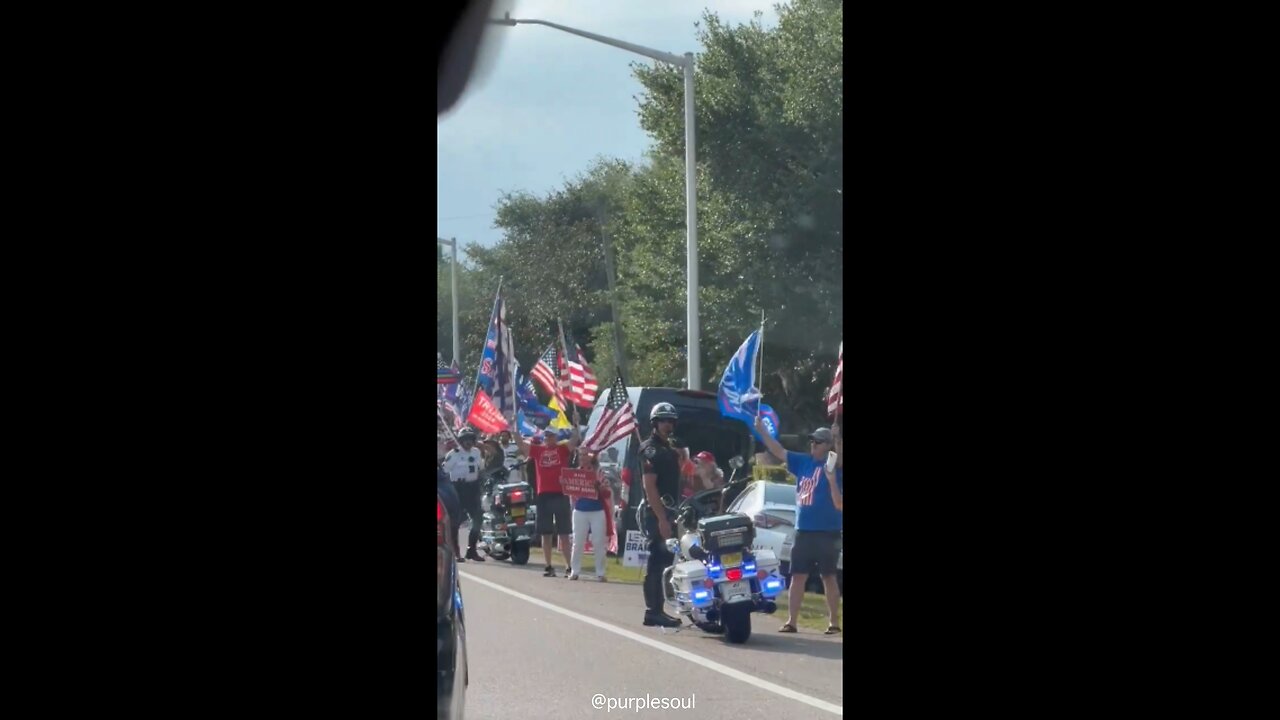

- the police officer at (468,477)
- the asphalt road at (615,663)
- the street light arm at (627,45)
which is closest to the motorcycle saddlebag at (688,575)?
the asphalt road at (615,663)

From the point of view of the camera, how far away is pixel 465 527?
3150 millimetres

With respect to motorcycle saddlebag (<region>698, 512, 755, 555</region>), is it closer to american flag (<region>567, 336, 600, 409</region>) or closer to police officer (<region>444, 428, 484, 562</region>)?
american flag (<region>567, 336, 600, 409</region>)

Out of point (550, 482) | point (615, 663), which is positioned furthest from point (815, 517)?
point (550, 482)

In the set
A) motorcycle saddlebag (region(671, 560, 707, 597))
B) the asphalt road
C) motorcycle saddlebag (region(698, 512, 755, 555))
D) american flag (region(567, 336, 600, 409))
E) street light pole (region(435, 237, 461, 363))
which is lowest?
the asphalt road

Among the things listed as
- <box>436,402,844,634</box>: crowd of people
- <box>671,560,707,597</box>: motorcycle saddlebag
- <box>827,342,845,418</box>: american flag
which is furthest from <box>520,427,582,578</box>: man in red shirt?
<box>827,342,845,418</box>: american flag

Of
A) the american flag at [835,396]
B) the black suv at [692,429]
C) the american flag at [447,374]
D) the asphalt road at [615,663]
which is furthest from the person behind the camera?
the american flag at [835,396]

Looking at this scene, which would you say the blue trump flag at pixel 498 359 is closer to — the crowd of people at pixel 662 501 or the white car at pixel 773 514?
the crowd of people at pixel 662 501

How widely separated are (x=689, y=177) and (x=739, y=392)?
565 millimetres

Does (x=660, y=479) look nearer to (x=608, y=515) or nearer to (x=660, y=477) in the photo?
(x=660, y=477)

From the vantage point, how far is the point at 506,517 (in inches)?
137

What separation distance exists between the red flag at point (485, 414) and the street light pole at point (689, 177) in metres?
0.59

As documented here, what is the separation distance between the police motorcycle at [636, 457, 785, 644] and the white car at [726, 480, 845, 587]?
0.07ft

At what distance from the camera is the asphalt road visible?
3027 mm

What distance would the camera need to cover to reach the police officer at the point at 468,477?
3.11 meters
